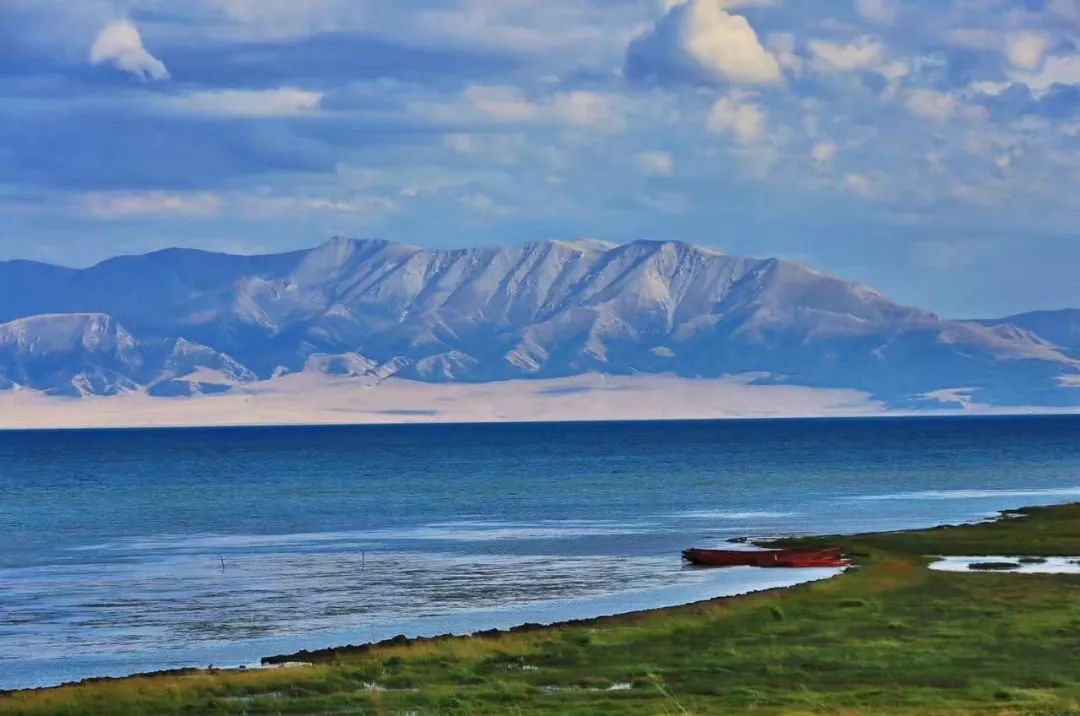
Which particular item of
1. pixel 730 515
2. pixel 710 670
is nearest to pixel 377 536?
pixel 730 515

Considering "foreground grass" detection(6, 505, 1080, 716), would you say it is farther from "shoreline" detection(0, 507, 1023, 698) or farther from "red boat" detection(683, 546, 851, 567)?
"red boat" detection(683, 546, 851, 567)

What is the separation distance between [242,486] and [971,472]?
7767 centimetres

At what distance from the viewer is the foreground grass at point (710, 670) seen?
3931 centimetres

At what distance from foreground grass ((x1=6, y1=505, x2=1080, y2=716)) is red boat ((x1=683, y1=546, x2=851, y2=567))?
18.8m

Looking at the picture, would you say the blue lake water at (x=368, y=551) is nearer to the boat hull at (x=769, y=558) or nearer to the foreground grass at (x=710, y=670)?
the boat hull at (x=769, y=558)

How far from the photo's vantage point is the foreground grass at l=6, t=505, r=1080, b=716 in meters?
39.3

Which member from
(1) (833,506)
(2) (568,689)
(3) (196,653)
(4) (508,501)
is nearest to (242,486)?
(4) (508,501)

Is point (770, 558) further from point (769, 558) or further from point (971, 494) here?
point (971, 494)

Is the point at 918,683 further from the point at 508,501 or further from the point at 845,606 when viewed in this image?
the point at 508,501

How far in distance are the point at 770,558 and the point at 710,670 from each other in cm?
3874

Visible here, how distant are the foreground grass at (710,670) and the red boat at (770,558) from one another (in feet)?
61.8

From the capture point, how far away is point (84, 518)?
13562 centimetres

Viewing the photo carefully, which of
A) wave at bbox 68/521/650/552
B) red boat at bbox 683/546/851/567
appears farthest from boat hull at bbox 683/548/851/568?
wave at bbox 68/521/650/552

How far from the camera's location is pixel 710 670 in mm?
44875
